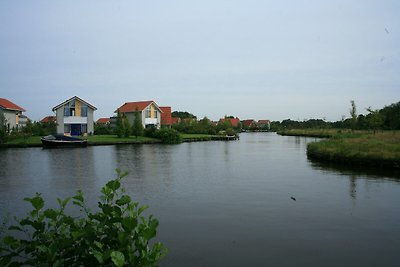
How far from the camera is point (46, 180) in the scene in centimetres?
1908

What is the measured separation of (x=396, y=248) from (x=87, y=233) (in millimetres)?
8350

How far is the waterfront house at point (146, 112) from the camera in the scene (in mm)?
66375

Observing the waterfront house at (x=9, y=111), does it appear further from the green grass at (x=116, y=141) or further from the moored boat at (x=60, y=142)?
the moored boat at (x=60, y=142)

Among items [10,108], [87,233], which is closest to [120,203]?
[87,233]

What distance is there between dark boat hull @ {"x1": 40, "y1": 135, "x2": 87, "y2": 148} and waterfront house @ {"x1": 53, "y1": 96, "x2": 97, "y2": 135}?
992cm

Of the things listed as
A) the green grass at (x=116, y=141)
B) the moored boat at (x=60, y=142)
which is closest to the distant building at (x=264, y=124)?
the green grass at (x=116, y=141)

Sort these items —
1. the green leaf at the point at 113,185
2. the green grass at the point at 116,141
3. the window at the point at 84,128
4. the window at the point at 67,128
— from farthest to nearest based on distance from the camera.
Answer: the window at the point at 84,128, the window at the point at 67,128, the green grass at the point at 116,141, the green leaf at the point at 113,185

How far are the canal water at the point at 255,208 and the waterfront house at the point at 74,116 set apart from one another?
32900mm

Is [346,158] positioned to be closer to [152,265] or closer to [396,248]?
[396,248]

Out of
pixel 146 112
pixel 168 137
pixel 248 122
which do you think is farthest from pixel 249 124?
pixel 168 137

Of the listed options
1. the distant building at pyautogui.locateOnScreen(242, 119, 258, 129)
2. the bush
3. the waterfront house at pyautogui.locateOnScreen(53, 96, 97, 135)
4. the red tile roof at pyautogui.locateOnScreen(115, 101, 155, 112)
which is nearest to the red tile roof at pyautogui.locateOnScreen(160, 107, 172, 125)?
the red tile roof at pyautogui.locateOnScreen(115, 101, 155, 112)

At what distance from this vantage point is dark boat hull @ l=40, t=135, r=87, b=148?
147ft

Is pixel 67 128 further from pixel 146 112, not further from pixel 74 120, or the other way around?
pixel 146 112

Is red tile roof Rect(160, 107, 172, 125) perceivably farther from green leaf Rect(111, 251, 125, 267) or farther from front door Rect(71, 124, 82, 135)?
green leaf Rect(111, 251, 125, 267)
